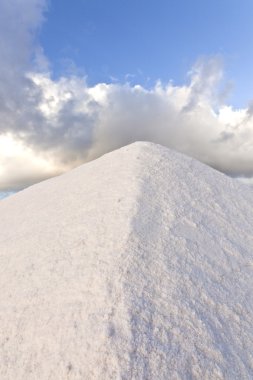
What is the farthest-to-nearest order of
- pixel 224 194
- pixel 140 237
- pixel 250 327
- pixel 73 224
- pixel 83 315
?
pixel 224 194 → pixel 73 224 → pixel 140 237 → pixel 250 327 → pixel 83 315

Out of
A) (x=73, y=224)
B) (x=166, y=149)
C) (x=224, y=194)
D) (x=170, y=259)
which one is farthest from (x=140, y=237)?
(x=166, y=149)

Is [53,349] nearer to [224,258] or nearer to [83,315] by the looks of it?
[83,315]

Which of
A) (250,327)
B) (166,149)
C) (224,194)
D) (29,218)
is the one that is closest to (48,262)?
(29,218)

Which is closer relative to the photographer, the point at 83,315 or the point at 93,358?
the point at 93,358

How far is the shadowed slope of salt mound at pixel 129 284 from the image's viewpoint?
4.61 m

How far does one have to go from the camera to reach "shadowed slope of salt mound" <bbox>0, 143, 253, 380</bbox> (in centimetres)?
461

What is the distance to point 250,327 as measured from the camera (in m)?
5.53

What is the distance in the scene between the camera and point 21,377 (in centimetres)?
458

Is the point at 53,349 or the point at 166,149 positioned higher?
the point at 166,149

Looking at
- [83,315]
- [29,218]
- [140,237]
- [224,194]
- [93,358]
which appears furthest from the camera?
[224,194]

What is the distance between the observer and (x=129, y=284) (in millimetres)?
5352

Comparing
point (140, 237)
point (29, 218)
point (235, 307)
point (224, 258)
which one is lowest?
point (235, 307)

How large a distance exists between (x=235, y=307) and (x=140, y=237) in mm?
1722

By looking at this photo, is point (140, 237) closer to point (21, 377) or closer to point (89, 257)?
point (89, 257)
